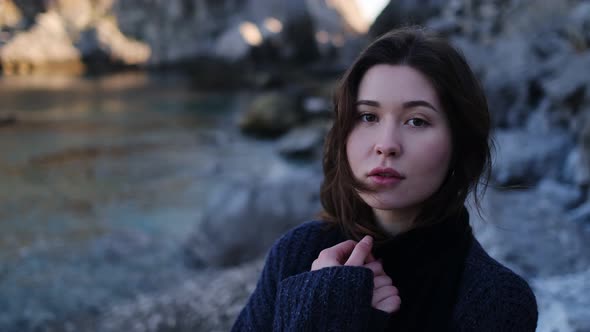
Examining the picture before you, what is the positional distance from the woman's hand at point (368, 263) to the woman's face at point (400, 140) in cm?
10

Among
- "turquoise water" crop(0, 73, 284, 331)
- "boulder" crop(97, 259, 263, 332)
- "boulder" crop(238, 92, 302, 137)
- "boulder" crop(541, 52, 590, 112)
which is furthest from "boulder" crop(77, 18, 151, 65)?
"boulder" crop(97, 259, 263, 332)

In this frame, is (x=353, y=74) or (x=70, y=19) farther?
(x=70, y=19)

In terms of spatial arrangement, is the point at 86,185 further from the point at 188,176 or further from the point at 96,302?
the point at 96,302

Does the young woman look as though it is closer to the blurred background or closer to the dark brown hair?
the dark brown hair

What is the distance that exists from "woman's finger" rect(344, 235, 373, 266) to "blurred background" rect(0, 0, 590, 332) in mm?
353

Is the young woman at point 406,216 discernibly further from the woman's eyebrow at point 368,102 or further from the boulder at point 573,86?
the boulder at point 573,86

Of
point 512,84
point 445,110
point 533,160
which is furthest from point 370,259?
point 512,84

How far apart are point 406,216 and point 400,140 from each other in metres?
0.20

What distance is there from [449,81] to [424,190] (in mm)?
233

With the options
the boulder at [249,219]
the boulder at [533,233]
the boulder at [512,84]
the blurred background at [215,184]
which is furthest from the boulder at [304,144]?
the boulder at [533,233]

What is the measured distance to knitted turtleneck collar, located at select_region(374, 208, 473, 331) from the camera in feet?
3.72

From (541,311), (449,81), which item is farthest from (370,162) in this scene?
(541,311)

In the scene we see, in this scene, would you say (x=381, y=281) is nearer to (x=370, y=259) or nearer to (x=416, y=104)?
(x=370, y=259)

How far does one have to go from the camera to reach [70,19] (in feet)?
94.7
